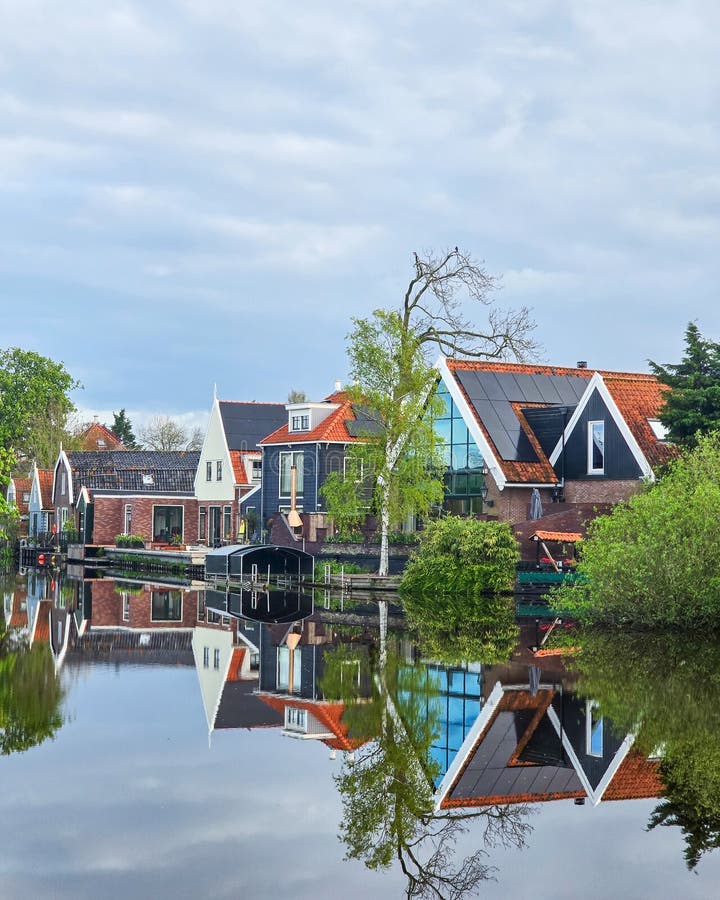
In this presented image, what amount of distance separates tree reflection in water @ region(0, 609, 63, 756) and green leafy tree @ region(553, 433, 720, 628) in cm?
1239

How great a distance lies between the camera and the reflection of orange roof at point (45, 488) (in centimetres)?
8188

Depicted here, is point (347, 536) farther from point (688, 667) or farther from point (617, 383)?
point (688, 667)

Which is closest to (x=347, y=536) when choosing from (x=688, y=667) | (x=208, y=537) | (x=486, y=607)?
(x=486, y=607)

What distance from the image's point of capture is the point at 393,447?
1761 inches

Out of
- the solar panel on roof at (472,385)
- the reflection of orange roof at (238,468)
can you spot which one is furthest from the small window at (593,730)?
the reflection of orange roof at (238,468)

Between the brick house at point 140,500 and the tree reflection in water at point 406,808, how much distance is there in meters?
50.5

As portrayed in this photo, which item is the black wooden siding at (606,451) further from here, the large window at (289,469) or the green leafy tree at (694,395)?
the large window at (289,469)

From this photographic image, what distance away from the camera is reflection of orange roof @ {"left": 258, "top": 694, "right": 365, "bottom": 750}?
15953mm

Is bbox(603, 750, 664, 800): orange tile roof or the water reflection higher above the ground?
the water reflection

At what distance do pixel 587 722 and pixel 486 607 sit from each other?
736 inches

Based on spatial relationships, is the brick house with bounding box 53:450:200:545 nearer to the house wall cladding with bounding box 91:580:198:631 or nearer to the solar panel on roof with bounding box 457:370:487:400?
the house wall cladding with bounding box 91:580:198:631

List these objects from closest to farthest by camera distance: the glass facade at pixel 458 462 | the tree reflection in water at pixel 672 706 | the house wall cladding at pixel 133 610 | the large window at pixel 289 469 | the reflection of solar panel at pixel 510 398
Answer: the tree reflection in water at pixel 672 706
the house wall cladding at pixel 133 610
the reflection of solar panel at pixel 510 398
the glass facade at pixel 458 462
the large window at pixel 289 469

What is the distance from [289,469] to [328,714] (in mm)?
38131

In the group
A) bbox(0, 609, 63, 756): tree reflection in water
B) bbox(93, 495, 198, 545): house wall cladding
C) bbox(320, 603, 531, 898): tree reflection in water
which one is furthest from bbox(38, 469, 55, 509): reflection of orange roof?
bbox(320, 603, 531, 898): tree reflection in water
